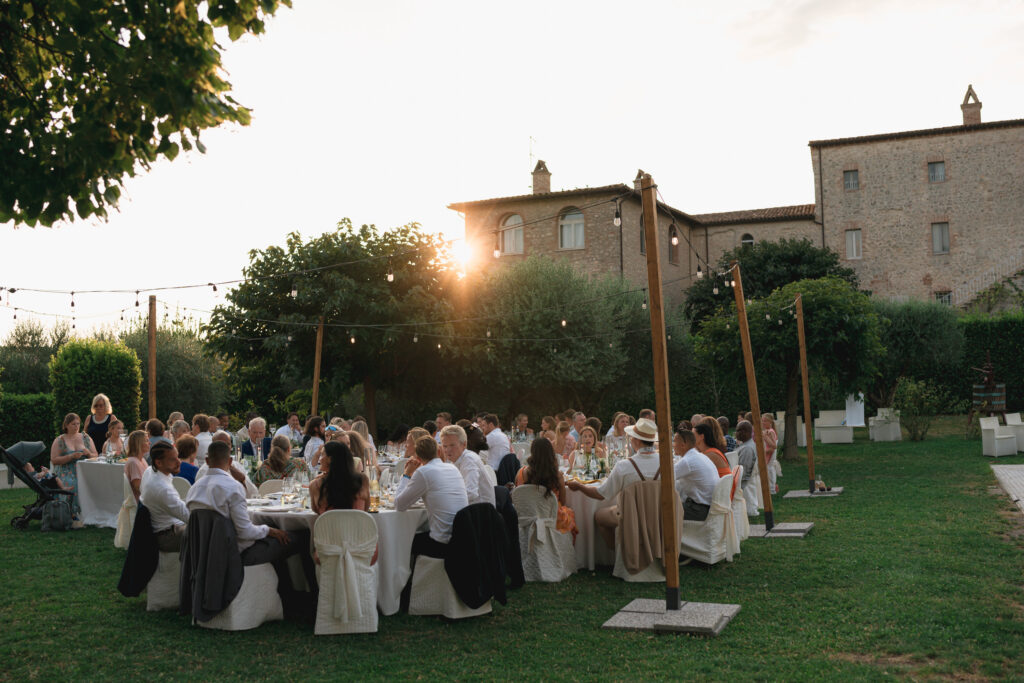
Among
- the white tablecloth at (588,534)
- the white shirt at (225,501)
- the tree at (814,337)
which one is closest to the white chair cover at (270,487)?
the white shirt at (225,501)

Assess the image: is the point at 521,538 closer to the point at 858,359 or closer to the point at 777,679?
the point at 777,679

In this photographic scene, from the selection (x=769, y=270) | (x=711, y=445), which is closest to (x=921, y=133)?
(x=769, y=270)

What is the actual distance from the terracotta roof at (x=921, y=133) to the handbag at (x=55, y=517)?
37.6 metres

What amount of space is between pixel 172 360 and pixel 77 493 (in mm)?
19205

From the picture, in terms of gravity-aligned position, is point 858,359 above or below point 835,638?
above

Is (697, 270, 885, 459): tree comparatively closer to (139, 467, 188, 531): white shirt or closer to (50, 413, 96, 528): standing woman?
(50, 413, 96, 528): standing woman

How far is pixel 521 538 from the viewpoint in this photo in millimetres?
8703

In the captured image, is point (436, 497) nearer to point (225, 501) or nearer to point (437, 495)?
point (437, 495)

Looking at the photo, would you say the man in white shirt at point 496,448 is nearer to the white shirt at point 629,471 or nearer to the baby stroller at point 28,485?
the white shirt at point 629,471

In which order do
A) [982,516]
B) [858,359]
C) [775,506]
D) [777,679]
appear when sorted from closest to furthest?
1. [777,679]
2. [982,516]
3. [775,506]
4. [858,359]

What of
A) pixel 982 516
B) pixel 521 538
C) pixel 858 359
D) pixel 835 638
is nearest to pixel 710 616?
pixel 835 638

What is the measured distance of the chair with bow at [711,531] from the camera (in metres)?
8.91

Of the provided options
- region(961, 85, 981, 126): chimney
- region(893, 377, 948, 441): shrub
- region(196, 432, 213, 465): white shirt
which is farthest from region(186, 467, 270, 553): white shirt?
region(961, 85, 981, 126): chimney

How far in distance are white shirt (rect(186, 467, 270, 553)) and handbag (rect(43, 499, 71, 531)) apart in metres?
6.57
